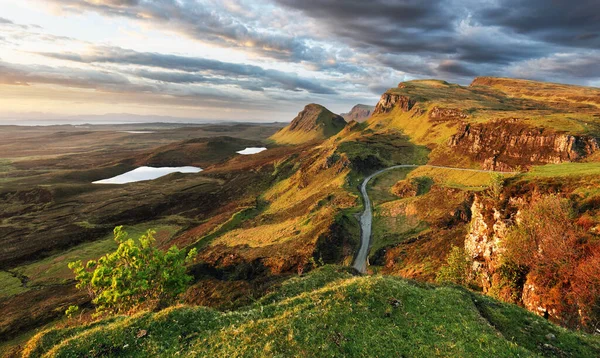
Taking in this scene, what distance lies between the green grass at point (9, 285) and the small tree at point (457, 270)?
359 feet

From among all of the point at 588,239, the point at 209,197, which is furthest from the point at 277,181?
the point at 588,239

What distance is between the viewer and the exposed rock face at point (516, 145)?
10850 cm

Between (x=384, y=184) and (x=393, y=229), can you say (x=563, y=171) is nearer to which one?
(x=393, y=229)

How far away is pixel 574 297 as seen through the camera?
29938mm

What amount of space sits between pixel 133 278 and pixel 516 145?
150334 millimetres

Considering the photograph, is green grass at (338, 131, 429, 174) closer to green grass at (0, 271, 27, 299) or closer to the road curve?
the road curve

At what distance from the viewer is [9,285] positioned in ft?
276

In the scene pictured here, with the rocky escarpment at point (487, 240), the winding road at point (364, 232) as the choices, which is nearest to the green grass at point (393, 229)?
the winding road at point (364, 232)

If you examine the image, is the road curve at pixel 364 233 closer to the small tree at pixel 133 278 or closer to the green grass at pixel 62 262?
the small tree at pixel 133 278

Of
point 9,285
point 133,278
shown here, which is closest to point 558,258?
point 133,278

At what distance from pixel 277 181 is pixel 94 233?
97.9 metres

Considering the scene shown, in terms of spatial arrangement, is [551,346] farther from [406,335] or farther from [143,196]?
[143,196]

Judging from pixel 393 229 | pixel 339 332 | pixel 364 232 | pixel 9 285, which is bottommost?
pixel 9 285

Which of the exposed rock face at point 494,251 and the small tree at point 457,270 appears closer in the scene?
the exposed rock face at point 494,251
